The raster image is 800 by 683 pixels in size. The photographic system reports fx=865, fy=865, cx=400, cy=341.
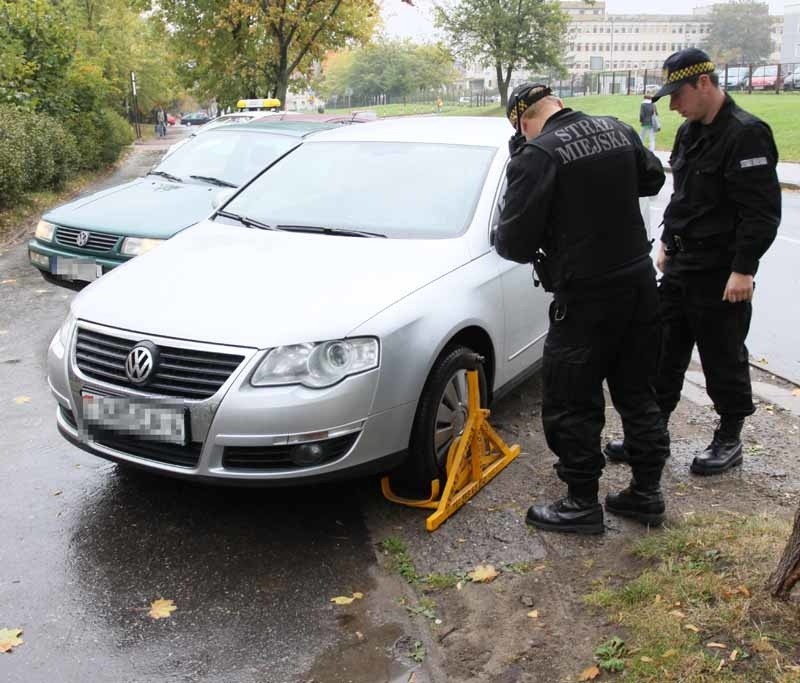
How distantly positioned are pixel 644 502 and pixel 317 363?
1536 mm

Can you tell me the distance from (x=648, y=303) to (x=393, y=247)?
1312 millimetres

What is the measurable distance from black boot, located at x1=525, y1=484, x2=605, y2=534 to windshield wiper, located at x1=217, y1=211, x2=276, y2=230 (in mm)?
2127

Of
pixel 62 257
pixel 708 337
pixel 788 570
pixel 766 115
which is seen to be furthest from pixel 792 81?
pixel 788 570

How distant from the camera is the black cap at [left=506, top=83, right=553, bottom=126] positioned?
135 inches

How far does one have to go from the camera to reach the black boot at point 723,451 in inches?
167

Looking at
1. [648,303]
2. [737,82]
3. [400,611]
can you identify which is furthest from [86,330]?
[737,82]

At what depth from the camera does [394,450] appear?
145 inches

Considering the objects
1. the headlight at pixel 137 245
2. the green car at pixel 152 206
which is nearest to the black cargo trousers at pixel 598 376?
the green car at pixel 152 206

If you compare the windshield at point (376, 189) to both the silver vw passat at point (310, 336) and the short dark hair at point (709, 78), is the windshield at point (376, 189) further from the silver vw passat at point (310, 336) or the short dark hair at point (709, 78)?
the short dark hair at point (709, 78)

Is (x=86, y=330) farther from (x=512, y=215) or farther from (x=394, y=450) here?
(x=512, y=215)

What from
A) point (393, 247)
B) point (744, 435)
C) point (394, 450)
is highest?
point (393, 247)

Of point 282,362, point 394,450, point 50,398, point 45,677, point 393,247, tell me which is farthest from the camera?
point 50,398

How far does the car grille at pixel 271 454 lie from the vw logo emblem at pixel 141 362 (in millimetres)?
444

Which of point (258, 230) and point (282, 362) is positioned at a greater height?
point (258, 230)
